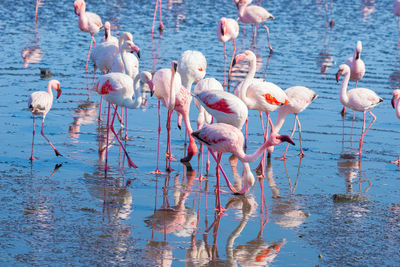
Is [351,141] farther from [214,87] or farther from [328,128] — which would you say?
[214,87]

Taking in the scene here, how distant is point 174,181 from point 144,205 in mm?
866

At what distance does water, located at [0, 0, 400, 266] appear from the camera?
5.39m

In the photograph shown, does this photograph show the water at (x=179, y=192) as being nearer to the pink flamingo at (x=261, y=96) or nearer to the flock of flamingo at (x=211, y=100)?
the flock of flamingo at (x=211, y=100)

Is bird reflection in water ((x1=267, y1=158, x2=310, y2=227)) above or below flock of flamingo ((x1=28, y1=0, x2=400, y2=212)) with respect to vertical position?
below

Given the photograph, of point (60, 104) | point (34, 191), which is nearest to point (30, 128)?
point (60, 104)

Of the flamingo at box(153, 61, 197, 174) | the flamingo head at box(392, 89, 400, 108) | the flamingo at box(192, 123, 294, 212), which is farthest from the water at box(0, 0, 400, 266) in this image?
the flamingo head at box(392, 89, 400, 108)

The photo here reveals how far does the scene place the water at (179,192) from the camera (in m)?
5.39

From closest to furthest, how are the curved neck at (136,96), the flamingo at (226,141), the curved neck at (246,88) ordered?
the flamingo at (226,141)
the curved neck at (136,96)
the curved neck at (246,88)

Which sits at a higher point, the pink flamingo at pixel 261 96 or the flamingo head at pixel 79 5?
the flamingo head at pixel 79 5

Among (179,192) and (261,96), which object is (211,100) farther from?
(179,192)

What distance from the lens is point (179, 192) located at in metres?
6.85

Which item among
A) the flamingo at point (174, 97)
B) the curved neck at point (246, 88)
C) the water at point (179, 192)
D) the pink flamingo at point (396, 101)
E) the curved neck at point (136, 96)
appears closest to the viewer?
the water at point (179, 192)

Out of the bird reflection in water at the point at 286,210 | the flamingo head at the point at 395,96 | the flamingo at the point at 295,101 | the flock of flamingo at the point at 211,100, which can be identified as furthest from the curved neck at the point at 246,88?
the flamingo head at the point at 395,96

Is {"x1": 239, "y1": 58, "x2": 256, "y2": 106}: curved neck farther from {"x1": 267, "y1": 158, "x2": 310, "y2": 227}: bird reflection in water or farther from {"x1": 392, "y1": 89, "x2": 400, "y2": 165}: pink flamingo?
{"x1": 392, "y1": 89, "x2": 400, "y2": 165}: pink flamingo
